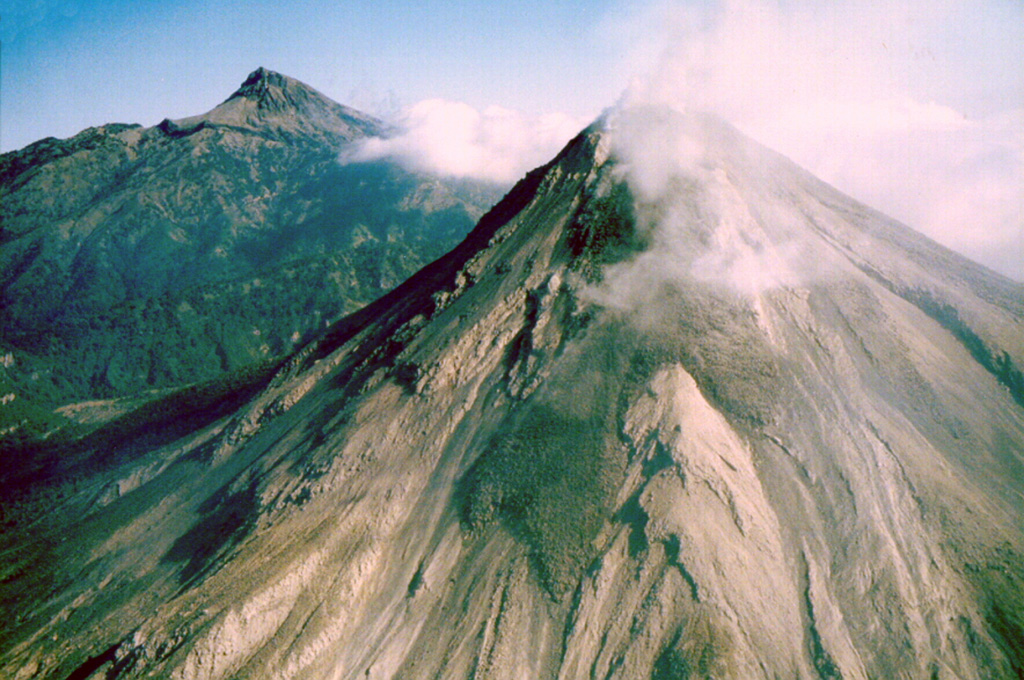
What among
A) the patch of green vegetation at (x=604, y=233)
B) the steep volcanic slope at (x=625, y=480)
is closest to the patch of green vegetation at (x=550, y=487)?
the steep volcanic slope at (x=625, y=480)

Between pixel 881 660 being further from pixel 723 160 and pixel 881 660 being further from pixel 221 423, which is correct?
pixel 221 423

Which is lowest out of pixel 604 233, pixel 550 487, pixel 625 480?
pixel 550 487

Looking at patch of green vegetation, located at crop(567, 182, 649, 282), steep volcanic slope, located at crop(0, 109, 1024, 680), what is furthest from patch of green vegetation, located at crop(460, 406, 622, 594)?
patch of green vegetation, located at crop(567, 182, 649, 282)

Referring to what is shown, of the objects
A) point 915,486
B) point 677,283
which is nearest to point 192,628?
point 677,283

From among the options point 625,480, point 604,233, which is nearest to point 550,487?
point 625,480

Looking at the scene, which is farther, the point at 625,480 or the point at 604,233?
the point at 604,233

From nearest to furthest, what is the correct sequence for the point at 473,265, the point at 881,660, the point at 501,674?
the point at 881,660, the point at 501,674, the point at 473,265

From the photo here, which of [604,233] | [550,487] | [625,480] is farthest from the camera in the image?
[604,233]

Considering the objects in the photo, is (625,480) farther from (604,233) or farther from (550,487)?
(604,233)
